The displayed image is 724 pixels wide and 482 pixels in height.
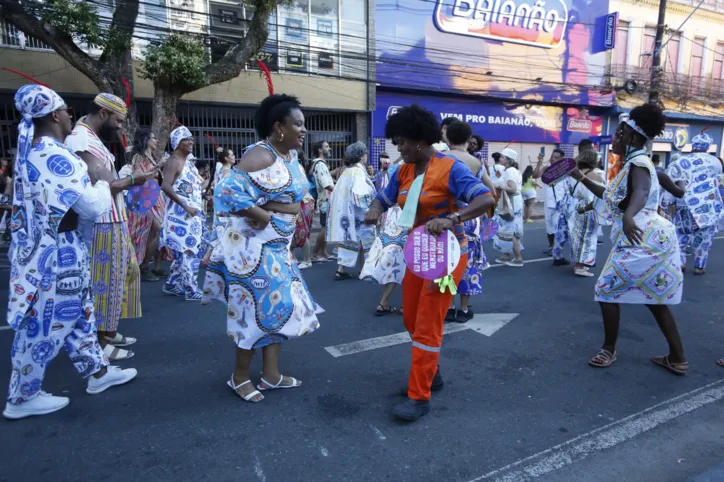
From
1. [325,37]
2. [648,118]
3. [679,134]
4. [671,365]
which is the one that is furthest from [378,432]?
[679,134]

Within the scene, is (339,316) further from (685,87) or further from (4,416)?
(685,87)

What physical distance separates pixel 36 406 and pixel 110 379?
44cm

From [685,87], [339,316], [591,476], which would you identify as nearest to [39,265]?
[339,316]

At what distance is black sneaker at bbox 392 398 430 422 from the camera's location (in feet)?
9.15

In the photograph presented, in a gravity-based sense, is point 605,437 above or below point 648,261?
below

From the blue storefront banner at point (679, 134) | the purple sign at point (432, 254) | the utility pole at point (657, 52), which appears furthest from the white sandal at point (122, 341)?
the blue storefront banner at point (679, 134)

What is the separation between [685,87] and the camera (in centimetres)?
2388

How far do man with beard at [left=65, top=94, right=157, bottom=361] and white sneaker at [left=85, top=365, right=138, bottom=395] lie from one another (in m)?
0.42

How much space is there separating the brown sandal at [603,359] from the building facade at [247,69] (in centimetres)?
1188

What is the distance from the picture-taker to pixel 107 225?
347cm

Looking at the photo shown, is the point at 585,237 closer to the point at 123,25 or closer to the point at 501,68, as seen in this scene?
the point at 123,25

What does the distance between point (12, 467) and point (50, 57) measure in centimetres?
1330

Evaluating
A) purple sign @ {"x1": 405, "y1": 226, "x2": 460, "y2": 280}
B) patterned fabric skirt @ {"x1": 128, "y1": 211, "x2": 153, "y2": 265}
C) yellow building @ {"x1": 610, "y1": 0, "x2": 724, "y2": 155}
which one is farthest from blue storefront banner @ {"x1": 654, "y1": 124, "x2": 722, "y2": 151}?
purple sign @ {"x1": 405, "y1": 226, "x2": 460, "y2": 280}

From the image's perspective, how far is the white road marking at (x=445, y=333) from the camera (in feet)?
13.1
